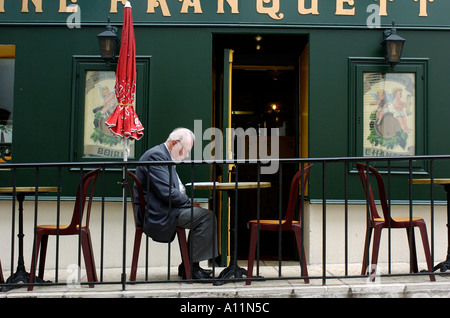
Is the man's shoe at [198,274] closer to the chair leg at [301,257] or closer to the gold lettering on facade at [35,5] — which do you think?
the chair leg at [301,257]

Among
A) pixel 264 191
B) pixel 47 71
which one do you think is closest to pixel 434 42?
pixel 264 191

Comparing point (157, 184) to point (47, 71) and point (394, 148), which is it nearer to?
point (47, 71)

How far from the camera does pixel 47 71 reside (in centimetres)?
583

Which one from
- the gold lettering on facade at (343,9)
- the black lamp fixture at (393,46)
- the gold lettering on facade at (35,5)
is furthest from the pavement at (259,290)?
the gold lettering on facade at (35,5)

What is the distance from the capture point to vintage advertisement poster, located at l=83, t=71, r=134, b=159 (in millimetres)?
5801

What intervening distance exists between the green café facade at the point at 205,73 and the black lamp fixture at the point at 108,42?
136 mm

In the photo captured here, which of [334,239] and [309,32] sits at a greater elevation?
[309,32]

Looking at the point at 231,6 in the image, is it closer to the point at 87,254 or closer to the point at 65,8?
the point at 65,8

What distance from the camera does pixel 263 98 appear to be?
9539 millimetres

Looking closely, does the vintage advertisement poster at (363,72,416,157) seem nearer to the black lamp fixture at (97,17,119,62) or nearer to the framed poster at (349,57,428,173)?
the framed poster at (349,57,428,173)

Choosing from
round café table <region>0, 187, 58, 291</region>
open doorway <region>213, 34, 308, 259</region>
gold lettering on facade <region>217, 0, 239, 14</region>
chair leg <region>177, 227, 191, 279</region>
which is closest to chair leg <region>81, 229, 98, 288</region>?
round café table <region>0, 187, 58, 291</region>

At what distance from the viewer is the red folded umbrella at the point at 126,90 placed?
4.93m
